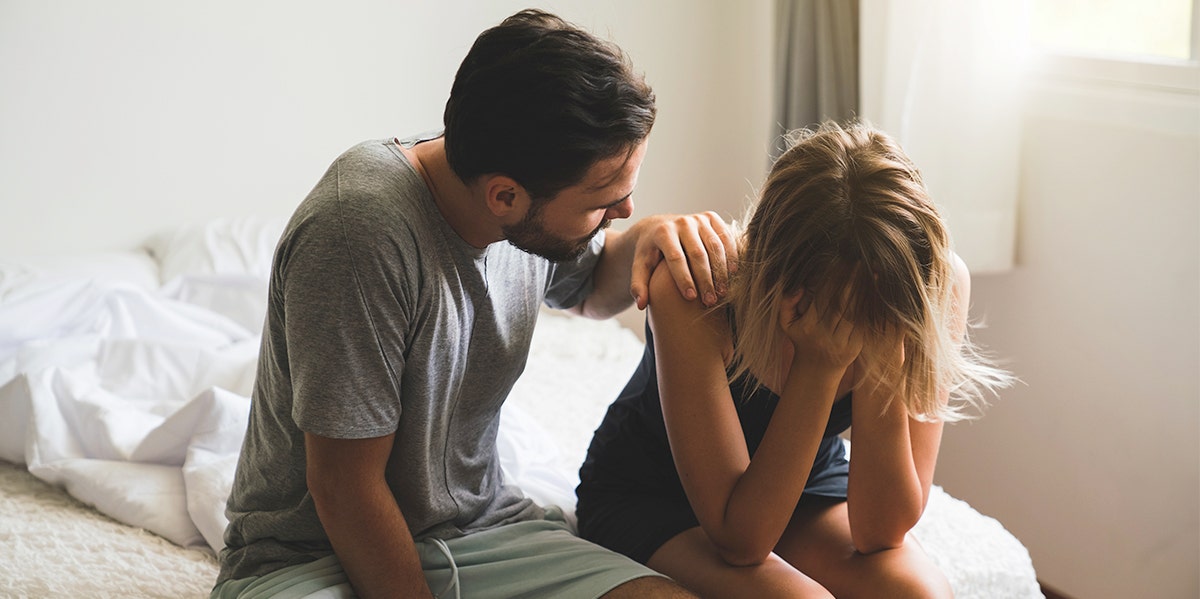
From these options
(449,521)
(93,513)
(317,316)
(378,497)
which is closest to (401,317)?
(317,316)

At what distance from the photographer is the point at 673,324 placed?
1.26 m

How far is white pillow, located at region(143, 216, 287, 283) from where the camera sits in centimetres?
233

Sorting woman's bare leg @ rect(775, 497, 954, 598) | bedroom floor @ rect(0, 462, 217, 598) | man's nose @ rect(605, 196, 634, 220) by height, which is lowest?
bedroom floor @ rect(0, 462, 217, 598)

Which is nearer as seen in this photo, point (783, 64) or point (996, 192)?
point (996, 192)

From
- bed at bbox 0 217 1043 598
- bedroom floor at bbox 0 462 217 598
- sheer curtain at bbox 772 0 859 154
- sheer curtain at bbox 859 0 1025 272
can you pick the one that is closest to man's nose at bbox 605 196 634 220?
bed at bbox 0 217 1043 598

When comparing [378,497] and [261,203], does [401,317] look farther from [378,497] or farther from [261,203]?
[261,203]

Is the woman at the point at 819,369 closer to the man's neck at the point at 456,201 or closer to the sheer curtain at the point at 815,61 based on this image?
the man's neck at the point at 456,201

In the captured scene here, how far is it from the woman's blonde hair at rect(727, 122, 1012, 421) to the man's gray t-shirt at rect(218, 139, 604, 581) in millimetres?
297

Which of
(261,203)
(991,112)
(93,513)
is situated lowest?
(93,513)

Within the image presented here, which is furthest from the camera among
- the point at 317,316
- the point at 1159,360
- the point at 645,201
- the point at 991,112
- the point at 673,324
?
the point at 645,201

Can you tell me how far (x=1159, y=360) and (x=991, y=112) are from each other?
0.54 metres

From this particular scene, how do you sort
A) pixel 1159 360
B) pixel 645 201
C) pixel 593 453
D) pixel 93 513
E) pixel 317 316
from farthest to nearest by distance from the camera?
1. pixel 645 201
2. pixel 1159 360
3. pixel 93 513
4. pixel 593 453
5. pixel 317 316

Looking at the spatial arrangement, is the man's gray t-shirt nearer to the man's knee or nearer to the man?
the man

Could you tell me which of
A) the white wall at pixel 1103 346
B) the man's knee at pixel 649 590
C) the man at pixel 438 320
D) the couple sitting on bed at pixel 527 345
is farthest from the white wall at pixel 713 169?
the man's knee at pixel 649 590
